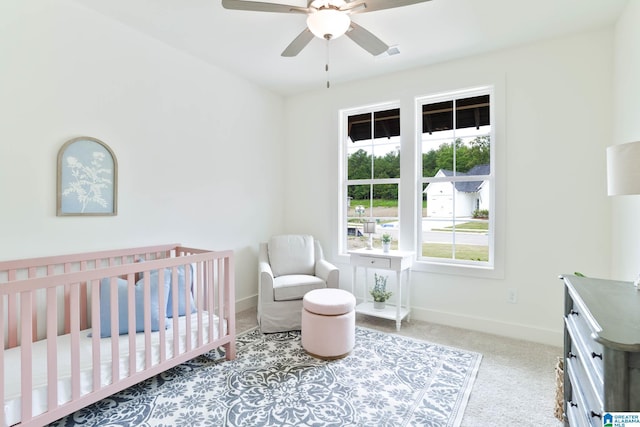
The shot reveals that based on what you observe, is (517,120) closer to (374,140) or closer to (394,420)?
(374,140)

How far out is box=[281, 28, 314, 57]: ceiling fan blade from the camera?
219 cm

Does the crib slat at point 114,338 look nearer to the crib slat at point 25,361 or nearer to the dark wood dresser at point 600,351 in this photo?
the crib slat at point 25,361

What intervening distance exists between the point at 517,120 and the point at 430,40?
108 centimetres

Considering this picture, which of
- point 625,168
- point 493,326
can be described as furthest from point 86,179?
point 493,326

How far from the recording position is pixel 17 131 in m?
2.09

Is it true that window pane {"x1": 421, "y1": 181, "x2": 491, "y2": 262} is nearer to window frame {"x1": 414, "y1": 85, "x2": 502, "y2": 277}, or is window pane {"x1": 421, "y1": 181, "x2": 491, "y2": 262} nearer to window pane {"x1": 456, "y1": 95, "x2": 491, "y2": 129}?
A: window frame {"x1": 414, "y1": 85, "x2": 502, "y2": 277}

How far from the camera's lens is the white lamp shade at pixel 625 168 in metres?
1.24

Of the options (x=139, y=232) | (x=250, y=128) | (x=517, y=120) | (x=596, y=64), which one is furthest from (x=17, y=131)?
(x=596, y=64)

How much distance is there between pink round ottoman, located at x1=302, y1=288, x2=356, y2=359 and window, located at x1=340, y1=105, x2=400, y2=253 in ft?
3.91

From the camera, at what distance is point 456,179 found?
333cm

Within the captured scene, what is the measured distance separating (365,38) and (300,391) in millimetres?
2376

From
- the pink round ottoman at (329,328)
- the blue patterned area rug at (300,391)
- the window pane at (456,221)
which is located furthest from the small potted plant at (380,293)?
the pink round ottoman at (329,328)

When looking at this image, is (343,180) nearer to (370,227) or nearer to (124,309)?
(370,227)

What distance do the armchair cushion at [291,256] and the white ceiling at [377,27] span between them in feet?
6.17
